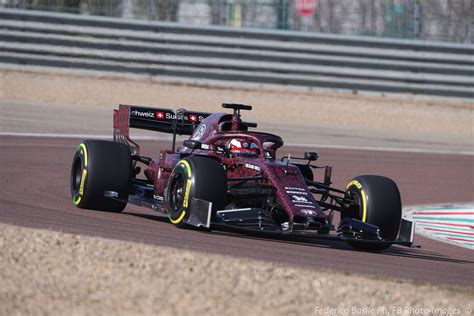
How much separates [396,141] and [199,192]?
1081cm

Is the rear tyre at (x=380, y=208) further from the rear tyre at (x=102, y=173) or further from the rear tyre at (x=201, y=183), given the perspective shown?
the rear tyre at (x=102, y=173)

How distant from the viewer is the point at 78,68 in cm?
2200

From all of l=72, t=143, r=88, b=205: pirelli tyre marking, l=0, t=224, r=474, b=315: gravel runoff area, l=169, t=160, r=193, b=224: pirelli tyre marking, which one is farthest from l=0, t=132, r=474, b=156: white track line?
l=0, t=224, r=474, b=315: gravel runoff area

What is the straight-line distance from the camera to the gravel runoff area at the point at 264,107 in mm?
19031

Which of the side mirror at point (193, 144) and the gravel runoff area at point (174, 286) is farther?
the side mirror at point (193, 144)

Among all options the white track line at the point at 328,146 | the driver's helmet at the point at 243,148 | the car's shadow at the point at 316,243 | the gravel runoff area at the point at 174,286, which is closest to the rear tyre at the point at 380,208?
the car's shadow at the point at 316,243

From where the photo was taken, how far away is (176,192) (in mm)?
9852

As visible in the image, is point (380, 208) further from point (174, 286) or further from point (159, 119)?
point (174, 286)

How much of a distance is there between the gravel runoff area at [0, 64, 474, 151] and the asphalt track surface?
249cm

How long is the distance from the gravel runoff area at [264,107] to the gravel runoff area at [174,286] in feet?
33.2

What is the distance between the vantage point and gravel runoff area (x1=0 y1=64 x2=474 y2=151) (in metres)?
19.0

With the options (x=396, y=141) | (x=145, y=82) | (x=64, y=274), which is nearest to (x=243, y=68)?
(x=145, y=82)

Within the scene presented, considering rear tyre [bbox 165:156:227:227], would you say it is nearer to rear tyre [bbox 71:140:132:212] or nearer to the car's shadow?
the car's shadow

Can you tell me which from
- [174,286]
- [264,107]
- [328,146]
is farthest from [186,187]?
[264,107]
